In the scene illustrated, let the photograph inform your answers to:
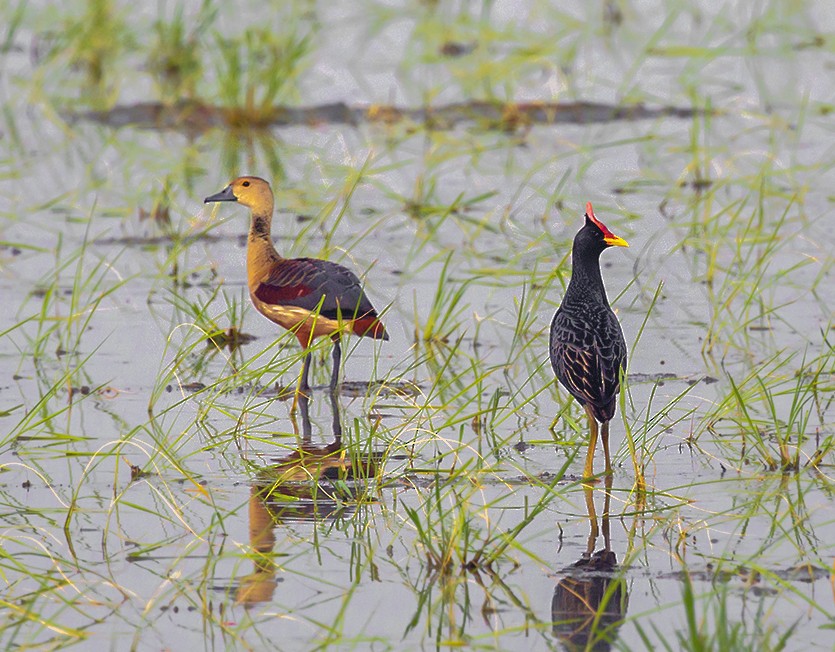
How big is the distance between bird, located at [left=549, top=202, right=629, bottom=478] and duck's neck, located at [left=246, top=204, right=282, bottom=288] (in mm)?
1727

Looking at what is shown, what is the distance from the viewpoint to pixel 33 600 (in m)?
4.86

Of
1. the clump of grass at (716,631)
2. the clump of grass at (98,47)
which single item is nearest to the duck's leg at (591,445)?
the clump of grass at (716,631)

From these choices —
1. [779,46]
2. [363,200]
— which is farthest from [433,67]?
[363,200]

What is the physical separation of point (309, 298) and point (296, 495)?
1704mm

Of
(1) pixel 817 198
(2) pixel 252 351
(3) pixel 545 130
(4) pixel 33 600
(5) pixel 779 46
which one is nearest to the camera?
(4) pixel 33 600

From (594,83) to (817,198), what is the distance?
3.74 m

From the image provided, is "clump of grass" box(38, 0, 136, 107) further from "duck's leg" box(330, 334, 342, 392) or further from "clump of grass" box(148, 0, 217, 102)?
"duck's leg" box(330, 334, 342, 392)

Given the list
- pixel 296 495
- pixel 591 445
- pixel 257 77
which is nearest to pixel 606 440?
pixel 591 445

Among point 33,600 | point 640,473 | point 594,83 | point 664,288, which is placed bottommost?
point 33,600

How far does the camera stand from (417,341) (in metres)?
7.59

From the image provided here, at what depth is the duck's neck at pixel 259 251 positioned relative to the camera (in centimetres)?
807

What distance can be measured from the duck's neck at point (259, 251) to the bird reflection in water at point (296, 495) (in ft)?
4.83

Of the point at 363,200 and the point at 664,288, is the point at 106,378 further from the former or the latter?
the point at 363,200

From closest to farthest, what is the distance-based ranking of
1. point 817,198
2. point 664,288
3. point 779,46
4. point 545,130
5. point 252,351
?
point 252,351
point 664,288
point 817,198
point 545,130
point 779,46
